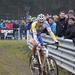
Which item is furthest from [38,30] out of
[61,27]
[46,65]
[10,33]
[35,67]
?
[10,33]

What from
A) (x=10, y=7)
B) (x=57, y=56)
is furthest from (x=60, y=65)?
(x=10, y=7)

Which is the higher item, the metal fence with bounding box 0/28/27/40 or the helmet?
the helmet

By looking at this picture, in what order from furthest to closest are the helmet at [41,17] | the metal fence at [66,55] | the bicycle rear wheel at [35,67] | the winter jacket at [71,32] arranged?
the metal fence at [66,55] → the winter jacket at [71,32] → the bicycle rear wheel at [35,67] → the helmet at [41,17]

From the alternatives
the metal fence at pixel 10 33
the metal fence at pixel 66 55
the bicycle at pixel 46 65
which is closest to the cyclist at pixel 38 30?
the bicycle at pixel 46 65

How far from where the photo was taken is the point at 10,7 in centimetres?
5216

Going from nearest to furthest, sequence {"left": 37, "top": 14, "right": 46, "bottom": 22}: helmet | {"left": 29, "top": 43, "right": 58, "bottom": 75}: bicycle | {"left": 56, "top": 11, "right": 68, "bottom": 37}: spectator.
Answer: {"left": 29, "top": 43, "right": 58, "bottom": 75}: bicycle
{"left": 37, "top": 14, "right": 46, "bottom": 22}: helmet
{"left": 56, "top": 11, "right": 68, "bottom": 37}: spectator

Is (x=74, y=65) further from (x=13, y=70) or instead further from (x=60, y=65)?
(x=13, y=70)

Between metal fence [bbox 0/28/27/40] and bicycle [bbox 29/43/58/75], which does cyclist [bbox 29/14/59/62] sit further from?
metal fence [bbox 0/28/27/40]

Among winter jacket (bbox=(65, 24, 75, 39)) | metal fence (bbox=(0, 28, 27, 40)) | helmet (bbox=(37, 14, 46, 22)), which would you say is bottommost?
metal fence (bbox=(0, 28, 27, 40))

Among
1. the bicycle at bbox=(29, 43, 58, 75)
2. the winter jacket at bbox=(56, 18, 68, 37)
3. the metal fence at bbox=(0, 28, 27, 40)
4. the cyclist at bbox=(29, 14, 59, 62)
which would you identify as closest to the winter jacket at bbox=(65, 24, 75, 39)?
the cyclist at bbox=(29, 14, 59, 62)

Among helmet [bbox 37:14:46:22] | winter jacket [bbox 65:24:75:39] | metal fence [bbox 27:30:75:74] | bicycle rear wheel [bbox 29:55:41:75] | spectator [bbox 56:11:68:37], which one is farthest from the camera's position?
spectator [bbox 56:11:68:37]

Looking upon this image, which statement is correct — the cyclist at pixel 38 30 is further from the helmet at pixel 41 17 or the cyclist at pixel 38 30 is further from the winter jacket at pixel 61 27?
the winter jacket at pixel 61 27

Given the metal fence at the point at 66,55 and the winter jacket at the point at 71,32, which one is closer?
the winter jacket at the point at 71,32

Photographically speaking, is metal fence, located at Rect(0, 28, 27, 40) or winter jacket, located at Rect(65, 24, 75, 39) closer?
winter jacket, located at Rect(65, 24, 75, 39)
